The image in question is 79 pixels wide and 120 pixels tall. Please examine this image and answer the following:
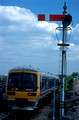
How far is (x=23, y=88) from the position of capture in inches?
434

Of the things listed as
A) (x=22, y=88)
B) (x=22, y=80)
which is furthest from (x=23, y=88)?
(x=22, y=80)

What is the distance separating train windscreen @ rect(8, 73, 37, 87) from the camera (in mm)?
11211

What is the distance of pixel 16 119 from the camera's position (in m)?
10.2

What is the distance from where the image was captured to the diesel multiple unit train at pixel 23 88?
1091 cm

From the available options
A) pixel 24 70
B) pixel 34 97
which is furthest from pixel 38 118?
pixel 24 70

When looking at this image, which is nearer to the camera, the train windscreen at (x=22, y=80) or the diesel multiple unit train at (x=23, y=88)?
the diesel multiple unit train at (x=23, y=88)

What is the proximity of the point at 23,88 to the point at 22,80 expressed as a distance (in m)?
0.48

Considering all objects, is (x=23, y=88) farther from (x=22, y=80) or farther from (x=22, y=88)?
(x=22, y=80)

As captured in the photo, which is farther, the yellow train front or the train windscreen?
the train windscreen

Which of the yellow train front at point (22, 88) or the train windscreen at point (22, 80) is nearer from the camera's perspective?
the yellow train front at point (22, 88)

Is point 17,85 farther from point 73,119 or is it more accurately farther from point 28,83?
point 73,119

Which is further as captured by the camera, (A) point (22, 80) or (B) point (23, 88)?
(A) point (22, 80)

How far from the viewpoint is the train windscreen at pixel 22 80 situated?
11.2 metres

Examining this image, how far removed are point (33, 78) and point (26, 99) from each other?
1245mm
